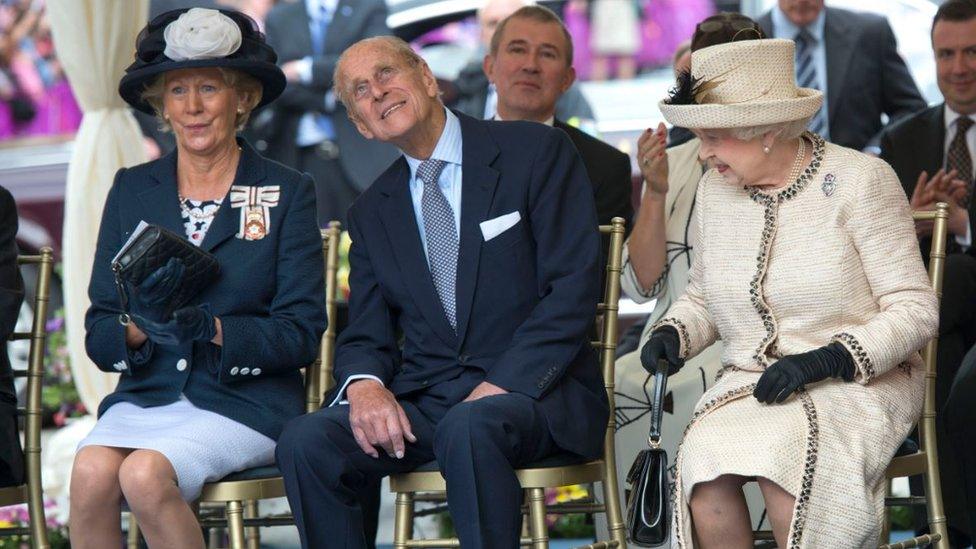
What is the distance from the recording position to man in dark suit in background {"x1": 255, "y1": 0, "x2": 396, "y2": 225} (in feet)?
25.9

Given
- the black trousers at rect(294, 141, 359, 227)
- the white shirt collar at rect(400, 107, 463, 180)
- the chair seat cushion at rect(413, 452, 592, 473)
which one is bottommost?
the chair seat cushion at rect(413, 452, 592, 473)

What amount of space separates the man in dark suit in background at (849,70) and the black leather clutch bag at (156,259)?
3.33 meters

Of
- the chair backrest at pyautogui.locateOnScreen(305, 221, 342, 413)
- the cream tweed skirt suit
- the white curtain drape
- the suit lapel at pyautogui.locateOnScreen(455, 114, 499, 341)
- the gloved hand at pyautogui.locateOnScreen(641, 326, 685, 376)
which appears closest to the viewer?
the cream tweed skirt suit

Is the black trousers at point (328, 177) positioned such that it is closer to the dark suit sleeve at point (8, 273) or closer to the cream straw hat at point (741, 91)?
the dark suit sleeve at point (8, 273)

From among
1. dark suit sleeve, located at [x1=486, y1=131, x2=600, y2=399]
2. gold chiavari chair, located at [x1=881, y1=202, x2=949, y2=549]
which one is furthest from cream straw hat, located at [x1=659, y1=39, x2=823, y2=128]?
gold chiavari chair, located at [x1=881, y1=202, x2=949, y2=549]

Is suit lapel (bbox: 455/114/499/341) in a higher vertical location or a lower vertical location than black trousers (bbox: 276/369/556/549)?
higher

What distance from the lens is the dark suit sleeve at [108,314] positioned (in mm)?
3809

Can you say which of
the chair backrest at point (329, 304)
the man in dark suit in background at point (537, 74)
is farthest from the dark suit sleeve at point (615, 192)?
the chair backrest at point (329, 304)

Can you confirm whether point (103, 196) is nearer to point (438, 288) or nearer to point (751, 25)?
point (438, 288)

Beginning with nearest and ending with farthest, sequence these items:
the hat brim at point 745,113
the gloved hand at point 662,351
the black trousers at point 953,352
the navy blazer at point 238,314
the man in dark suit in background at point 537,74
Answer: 1. the hat brim at point 745,113
2. the gloved hand at point 662,351
3. the navy blazer at point 238,314
4. the black trousers at point 953,352
5. the man in dark suit in background at point 537,74

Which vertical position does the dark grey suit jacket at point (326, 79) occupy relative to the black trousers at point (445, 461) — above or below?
above

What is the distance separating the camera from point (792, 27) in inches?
249

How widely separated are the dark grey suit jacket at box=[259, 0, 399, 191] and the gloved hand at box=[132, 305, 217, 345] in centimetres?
422

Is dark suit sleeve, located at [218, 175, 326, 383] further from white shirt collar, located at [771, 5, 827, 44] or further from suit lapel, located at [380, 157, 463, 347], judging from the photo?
white shirt collar, located at [771, 5, 827, 44]
